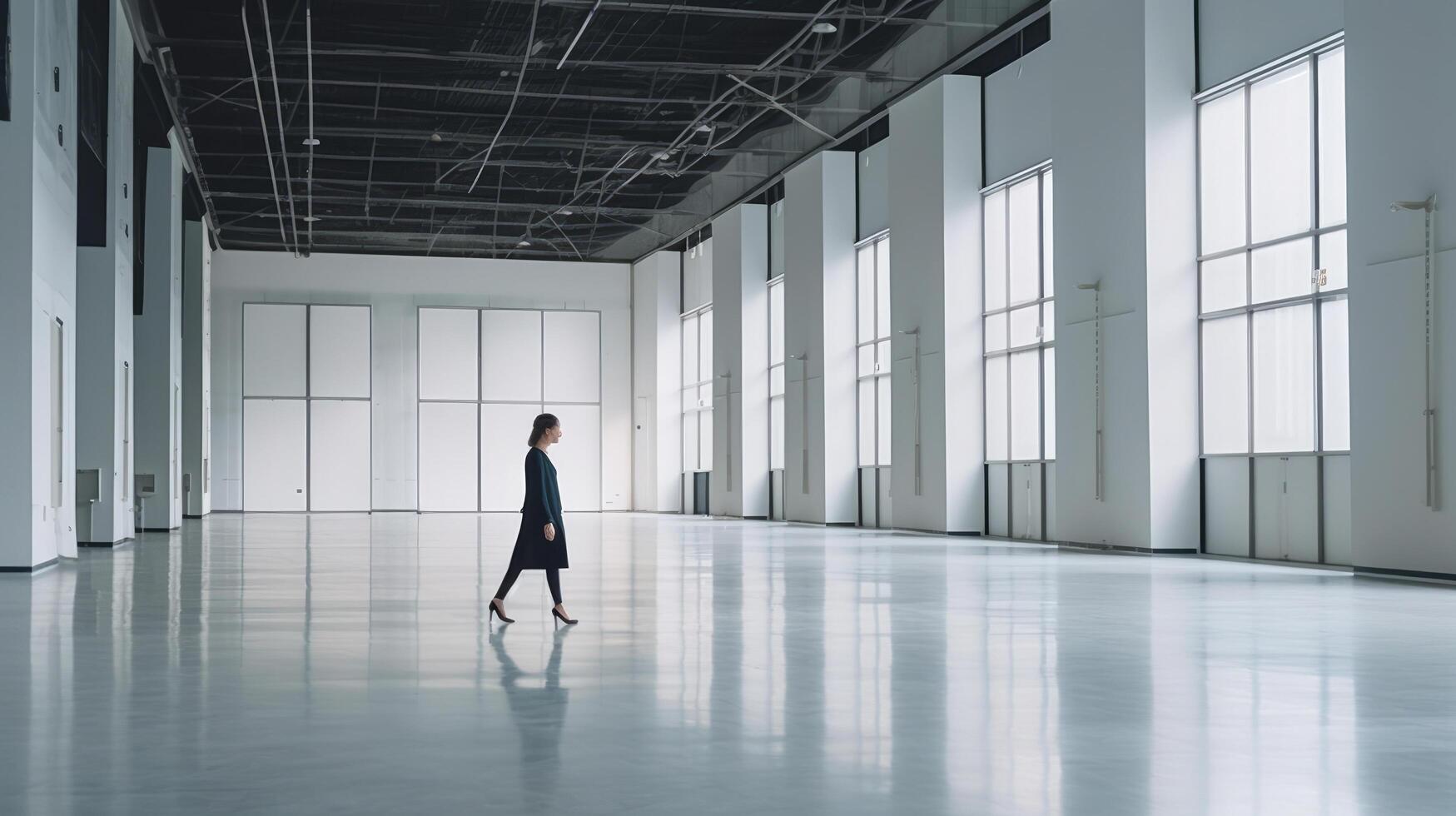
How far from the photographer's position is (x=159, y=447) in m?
33.4

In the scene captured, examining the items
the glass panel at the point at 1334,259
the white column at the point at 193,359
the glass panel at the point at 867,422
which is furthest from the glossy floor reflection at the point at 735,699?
the white column at the point at 193,359

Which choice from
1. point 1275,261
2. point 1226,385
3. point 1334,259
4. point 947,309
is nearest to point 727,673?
point 1334,259

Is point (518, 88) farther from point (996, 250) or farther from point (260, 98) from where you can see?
point (996, 250)

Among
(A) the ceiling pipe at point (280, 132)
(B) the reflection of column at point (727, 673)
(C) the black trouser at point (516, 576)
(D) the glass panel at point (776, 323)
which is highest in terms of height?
(A) the ceiling pipe at point (280, 132)

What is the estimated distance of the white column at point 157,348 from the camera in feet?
109

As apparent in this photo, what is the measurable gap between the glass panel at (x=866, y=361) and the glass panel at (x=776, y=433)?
6.47m

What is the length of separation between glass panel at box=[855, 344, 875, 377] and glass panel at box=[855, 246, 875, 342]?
230 mm

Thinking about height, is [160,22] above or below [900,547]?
→ above

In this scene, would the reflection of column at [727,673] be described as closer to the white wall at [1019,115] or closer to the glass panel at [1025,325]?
the glass panel at [1025,325]

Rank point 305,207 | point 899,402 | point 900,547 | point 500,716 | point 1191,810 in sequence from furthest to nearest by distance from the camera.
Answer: point 305,207
point 899,402
point 900,547
point 500,716
point 1191,810

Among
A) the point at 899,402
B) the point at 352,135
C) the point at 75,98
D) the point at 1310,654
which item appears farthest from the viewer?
the point at 352,135

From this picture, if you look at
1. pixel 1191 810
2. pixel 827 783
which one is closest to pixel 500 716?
pixel 827 783

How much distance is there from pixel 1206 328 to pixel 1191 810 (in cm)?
1829

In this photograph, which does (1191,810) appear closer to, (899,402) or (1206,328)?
(1206,328)
